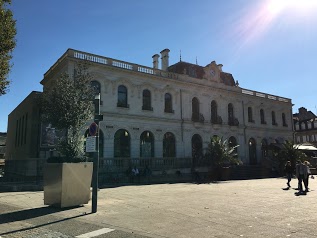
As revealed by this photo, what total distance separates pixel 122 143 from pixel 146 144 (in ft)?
8.76

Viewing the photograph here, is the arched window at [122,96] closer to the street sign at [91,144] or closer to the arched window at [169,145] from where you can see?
the arched window at [169,145]

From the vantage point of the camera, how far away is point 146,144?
30.5m

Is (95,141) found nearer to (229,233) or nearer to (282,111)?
(229,233)

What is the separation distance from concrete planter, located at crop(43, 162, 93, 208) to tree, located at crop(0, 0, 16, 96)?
660 cm

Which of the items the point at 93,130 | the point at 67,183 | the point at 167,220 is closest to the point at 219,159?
the point at 67,183

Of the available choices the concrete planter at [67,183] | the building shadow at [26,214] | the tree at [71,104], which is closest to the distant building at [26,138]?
the tree at [71,104]

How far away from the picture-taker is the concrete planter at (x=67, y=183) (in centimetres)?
1061

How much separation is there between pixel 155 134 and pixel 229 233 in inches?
958

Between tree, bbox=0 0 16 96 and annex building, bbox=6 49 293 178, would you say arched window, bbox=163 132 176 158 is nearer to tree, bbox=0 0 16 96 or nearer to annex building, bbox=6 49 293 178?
annex building, bbox=6 49 293 178

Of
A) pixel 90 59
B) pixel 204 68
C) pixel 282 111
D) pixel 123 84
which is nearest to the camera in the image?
pixel 90 59

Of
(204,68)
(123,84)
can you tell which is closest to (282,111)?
(204,68)

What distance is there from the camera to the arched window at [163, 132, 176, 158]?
3191cm

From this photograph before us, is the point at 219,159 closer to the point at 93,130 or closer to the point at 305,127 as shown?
the point at 93,130

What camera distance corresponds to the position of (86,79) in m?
18.1
